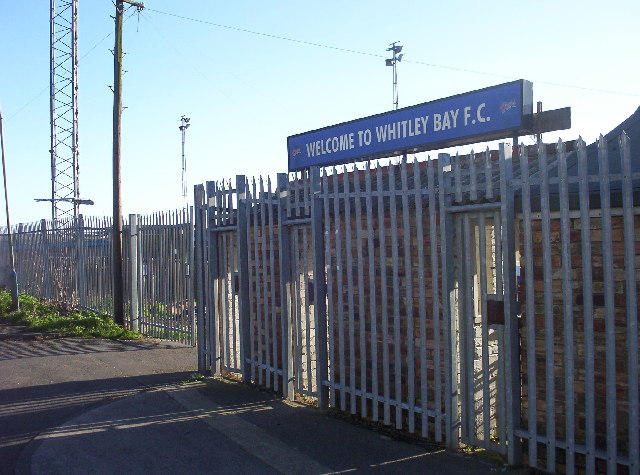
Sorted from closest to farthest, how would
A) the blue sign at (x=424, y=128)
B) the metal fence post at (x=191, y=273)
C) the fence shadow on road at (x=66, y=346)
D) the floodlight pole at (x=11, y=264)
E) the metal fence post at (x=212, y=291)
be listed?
the blue sign at (x=424, y=128) < the metal fence post at (x=212, y=291) < the metal fence post at (x=191, y=273) < the fence shadow on road at (x=66, y=346) < the floodlight pole at (x=11, y=264)

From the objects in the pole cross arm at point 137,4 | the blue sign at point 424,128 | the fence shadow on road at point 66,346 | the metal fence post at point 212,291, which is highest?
the pole cross arm at point 137,4

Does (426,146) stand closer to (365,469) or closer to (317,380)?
(317,380)

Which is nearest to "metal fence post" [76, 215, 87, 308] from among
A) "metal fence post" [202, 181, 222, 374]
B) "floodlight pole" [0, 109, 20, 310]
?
"floodlight pole" [0, 109, 20, 310]

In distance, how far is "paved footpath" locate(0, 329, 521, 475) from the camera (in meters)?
5.14

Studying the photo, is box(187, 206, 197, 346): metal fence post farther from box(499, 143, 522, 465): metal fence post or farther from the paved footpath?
box(499, 143, 522, 465): metal fence post

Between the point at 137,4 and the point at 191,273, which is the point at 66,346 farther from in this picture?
the point at 137,4

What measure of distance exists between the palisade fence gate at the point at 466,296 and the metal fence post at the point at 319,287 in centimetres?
1

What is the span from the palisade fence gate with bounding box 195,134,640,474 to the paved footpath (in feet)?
1.14

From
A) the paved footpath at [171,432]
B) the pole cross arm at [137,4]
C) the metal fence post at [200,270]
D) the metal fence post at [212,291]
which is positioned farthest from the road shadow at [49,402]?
the pole cross arm at [137,4]

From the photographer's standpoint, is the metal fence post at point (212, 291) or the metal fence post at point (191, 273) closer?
the metal fence post at point (212, 291)

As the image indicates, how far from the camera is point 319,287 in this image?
6.42m

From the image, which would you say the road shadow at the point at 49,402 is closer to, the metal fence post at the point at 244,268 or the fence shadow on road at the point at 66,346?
the metal fence post at the point at 244,268

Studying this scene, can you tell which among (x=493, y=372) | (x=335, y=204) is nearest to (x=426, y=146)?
(x=335, y=204)

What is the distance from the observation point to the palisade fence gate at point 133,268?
35.4 ft
